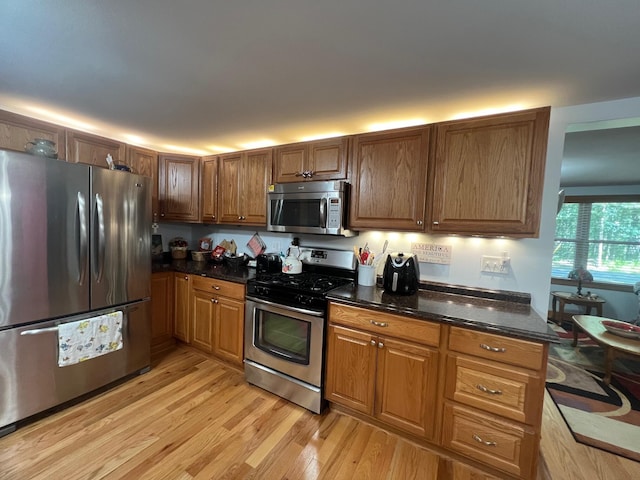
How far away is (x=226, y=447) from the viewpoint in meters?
1.64

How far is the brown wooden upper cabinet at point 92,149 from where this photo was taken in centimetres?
226

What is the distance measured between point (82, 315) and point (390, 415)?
2369mm

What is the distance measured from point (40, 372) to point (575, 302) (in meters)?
6.22

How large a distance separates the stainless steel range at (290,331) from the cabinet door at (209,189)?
3.70 feet

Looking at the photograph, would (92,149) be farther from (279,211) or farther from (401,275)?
(401,275)

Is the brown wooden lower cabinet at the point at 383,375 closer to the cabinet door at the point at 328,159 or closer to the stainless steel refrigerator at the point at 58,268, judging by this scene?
the cabinet door at the point at 328,159

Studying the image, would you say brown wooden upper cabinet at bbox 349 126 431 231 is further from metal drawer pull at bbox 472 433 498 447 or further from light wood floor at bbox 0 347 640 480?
light wood floor at bbox 0 347 640 480

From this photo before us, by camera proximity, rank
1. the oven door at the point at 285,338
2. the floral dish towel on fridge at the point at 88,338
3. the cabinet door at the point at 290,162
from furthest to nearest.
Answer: the cabinet door at the point at 290,162, the oven door at the point at 285,338, the floral dish towel on fridge at the point at 88,338

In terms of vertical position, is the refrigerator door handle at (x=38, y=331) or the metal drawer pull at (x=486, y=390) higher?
the refrigerator door handle at (x=38, y=331)

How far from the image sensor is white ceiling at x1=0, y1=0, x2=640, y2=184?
1032 millimetres

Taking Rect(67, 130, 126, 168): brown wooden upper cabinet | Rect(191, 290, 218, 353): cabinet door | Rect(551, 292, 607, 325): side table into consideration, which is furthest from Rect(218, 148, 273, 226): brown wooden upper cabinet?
Rect(551, 292, 607, 325): side table

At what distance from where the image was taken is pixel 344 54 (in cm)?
129

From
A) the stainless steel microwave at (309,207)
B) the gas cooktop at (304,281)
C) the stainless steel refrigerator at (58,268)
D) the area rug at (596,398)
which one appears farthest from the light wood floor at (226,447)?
the stainless steel microwave at (309,207)

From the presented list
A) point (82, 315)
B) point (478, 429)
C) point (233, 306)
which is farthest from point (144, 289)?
point (478, 429)
